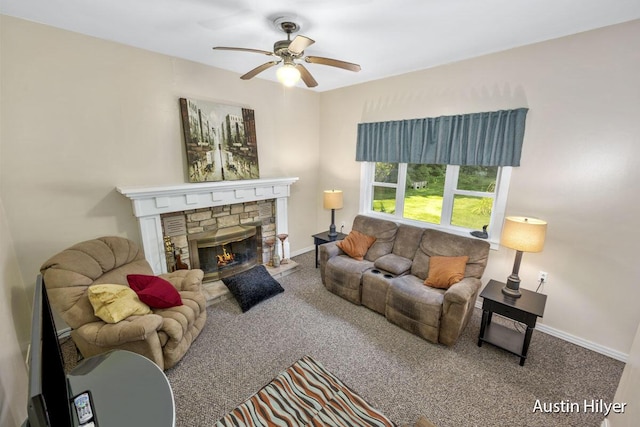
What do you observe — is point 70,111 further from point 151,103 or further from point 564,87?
point 564,87

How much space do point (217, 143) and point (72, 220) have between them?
161 centimetres

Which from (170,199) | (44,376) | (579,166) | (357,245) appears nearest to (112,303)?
(170,199)

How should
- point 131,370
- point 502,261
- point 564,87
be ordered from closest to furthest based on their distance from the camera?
point 131,370 < point 564,87 < point 502,261

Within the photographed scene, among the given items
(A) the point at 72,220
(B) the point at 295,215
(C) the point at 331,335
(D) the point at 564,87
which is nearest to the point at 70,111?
(A) the point at 72,220

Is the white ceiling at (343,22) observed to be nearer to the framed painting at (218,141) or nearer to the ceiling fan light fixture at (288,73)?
the ceiling fan light fixture at (288,73)

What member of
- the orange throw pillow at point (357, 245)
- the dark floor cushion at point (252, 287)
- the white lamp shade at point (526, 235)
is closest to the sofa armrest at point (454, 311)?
the white lamp shade at point (526, 235)

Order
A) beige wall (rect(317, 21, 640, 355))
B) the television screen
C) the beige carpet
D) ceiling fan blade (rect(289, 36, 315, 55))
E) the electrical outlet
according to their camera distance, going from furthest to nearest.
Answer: the electrical outlet
beige wall (rect(317, 21, 640, 355))
the beige carpet
ceiling fan blade (rect(289, 36, 315, 55))
the television screen

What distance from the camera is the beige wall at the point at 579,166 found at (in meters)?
2.12

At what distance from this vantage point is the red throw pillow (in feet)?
7.06

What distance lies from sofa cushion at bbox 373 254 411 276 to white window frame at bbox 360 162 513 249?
0.64 metres

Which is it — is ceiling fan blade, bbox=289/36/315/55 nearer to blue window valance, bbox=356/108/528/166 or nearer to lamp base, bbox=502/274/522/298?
blue window valance, bbox=356/108/528/166

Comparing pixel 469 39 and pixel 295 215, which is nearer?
pixel 469 39

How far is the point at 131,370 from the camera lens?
4.22 ft

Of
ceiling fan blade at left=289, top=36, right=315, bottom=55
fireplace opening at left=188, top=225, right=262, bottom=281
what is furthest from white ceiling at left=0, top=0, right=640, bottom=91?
fireplace opening at left=188, top=225, right=262, bottom=281
